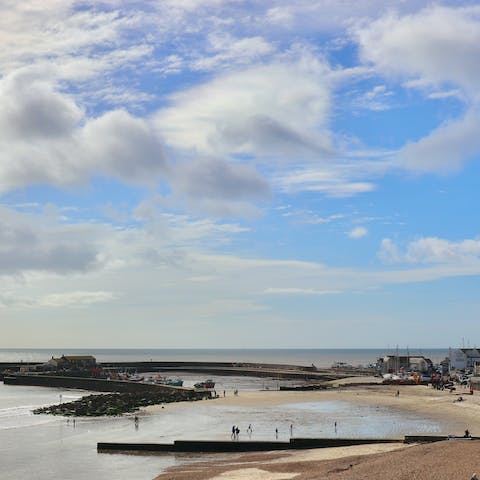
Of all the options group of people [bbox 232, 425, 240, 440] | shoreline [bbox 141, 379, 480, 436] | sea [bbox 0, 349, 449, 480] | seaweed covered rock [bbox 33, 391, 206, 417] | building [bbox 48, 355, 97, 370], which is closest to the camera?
sea [bbox 0, 349, 449, 480]

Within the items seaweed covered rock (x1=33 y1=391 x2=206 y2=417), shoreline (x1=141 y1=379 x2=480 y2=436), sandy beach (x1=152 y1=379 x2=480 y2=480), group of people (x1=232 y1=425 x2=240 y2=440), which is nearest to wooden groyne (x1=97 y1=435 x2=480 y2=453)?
sandy beach (x1=152 y1=379 x2=480 y2=480)

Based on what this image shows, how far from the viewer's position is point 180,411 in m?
72.7

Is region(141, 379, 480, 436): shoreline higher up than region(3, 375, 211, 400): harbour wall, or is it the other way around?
region(141, 379, 480, 436): shoreline

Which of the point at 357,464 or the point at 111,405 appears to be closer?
the point at 357,464

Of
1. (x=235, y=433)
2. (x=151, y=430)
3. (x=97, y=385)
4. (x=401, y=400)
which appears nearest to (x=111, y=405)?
(x=151, y=430)

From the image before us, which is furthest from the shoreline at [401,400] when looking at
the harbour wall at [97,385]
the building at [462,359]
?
the building at [462,359]

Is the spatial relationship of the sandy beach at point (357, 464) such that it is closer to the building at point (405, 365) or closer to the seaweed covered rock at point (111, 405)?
the seaweed covered rock at point (111, 405)

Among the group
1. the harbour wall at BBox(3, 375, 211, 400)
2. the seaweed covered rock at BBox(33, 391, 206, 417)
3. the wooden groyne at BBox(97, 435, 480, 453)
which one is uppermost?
the wooden groyne at BBox(97, 435, 480, 453)

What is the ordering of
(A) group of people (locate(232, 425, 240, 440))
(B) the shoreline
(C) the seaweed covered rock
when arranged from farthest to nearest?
(C) the seaweed covered rock, (B) the shoreline, (A) group of people (locate(232, 425, 240, 440))

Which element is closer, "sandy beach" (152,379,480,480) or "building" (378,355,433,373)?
"sandy beach" (152,379,480,480)

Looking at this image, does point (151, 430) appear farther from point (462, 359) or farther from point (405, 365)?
point (462, 359)

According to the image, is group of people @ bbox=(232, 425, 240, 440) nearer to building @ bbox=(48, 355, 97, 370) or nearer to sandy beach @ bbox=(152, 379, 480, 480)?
sandy beach @ bbox=(152, 379, 480, 480)

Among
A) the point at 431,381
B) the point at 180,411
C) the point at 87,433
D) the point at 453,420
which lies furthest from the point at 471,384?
the point at 87,433

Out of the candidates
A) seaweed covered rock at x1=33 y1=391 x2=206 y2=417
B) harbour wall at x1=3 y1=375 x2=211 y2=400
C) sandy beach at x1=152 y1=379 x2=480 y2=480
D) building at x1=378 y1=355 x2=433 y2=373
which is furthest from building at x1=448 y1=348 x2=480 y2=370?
sandy beach at x1=152 y1=379 x2=480 y2=480
